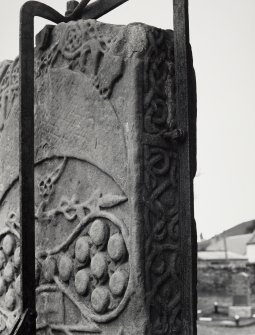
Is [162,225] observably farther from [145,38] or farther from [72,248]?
[145,38]

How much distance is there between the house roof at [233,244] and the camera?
76.6ft

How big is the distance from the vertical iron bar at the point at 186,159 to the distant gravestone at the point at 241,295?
46.9ft

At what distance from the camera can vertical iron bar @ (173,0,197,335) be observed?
202cm

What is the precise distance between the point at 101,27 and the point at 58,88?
305 mm

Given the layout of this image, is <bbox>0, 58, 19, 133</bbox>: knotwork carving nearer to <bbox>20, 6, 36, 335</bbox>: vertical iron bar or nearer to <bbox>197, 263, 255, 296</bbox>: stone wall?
<bbox>20, 6, 36, 335</bbox>: vertical iron bar

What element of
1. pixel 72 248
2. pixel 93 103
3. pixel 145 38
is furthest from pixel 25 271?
pixel 145 38

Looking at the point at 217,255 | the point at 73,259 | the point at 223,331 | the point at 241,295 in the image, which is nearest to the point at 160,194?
the point at 73,259

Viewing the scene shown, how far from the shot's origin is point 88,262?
220cm

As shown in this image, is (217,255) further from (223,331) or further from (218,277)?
(223,331)

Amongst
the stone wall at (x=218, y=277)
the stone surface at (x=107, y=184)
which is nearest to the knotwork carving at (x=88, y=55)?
the stone surface at (x=107, y=184)

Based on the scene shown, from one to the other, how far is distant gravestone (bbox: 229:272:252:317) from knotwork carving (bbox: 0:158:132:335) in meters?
14.1

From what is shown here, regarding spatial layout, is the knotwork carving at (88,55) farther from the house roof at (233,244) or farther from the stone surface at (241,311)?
the house roof at (233,244)


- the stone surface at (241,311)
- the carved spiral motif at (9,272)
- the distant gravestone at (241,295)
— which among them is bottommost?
the stone surface at (241,311)

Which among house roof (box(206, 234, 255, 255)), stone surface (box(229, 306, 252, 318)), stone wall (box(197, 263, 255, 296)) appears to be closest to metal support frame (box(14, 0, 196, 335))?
stone surface (box(229, 306, 252, 318))
